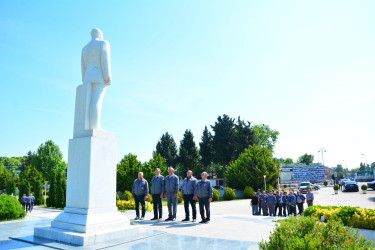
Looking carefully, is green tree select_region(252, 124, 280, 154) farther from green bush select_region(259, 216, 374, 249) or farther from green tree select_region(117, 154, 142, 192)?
green bush select_region(259, 216, 374, 249)

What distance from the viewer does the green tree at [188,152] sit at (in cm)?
5453

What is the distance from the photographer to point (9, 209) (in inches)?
383

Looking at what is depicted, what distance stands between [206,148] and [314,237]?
171 feet

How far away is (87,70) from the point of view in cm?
698

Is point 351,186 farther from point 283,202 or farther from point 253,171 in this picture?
point 283,202

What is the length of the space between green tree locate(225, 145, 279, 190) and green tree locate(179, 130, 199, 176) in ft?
64.7

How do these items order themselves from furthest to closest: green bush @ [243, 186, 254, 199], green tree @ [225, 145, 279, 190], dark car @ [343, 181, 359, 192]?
dark car @ [343, 181, 359, 192]
green tree @ [225, 145, 279, 190]
green bush @ [243, 186, 254, 199]

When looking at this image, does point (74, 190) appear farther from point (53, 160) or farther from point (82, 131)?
point (53, 160)

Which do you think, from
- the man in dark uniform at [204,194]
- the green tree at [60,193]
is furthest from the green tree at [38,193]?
the man in dark uniform at [204,194]

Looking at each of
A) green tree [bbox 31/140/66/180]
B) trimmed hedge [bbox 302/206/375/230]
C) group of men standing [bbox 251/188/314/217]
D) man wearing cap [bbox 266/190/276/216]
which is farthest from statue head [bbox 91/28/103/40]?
green tree [bbox 31/140/66/180]

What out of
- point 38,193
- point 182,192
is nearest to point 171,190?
point 182,192

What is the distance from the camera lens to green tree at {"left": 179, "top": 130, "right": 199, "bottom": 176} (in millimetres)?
54531

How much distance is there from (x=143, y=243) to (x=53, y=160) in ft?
206

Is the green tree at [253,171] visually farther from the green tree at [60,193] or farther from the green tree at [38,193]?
the green tree at [38,193]
